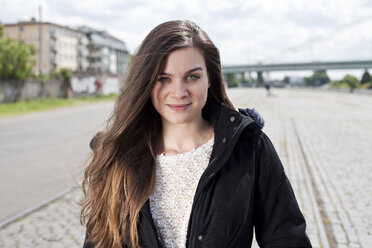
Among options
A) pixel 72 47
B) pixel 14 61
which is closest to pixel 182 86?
pixel 14 61

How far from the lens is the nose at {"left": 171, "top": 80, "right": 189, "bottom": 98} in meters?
1.84

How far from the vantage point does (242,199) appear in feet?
5.63

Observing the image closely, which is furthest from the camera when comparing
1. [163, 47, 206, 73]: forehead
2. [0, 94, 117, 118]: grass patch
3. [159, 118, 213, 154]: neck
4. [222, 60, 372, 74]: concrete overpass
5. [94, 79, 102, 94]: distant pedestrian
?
[222, 60, 372, 74]: concrete overpass

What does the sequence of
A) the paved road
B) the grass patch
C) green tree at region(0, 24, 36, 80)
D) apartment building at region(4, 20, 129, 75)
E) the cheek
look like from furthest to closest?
apartment building at region(4, 20, 129, 75)
green tree at region(0, 24, 36, 80)
the grass patch
the paved road
the cheek

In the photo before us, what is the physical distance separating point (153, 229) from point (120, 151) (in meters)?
0.47

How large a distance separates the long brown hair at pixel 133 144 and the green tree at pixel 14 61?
2874 centimetres

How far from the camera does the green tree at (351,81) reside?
59900 mm

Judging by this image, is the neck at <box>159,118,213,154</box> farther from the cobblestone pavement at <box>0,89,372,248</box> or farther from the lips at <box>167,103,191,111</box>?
the cobblestone pavement at <box>0,89,372,248</box>

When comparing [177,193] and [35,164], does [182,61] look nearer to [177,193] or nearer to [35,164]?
[177,193]

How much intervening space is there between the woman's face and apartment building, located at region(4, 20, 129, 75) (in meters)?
72.7

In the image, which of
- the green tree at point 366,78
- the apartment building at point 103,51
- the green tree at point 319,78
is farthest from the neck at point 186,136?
the apartment building at point 103,51

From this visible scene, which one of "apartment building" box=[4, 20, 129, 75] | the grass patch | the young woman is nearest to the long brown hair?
the young woman

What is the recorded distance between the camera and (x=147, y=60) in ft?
6.04

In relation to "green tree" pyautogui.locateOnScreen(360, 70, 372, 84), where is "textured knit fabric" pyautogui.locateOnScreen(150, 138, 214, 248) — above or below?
below
